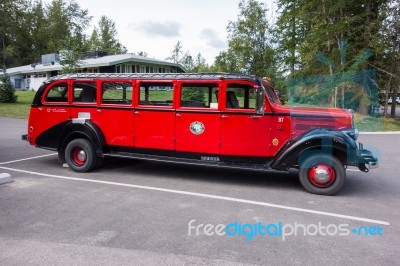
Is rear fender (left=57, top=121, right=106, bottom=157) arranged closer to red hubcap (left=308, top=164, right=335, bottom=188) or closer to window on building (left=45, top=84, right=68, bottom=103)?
window on building (left=45, top=84, right=68, bottom=103)

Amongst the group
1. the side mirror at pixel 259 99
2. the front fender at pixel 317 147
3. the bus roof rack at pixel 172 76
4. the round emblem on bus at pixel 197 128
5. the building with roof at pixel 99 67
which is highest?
the building with roof at pixel 99 67

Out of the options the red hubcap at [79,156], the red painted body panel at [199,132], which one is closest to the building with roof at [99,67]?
the red hubcap at [79,156]

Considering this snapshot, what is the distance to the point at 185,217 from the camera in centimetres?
481

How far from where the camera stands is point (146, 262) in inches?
138

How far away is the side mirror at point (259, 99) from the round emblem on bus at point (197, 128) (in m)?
1.21

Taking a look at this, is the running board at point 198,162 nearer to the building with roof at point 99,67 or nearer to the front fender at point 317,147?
the front fender at point 317,147

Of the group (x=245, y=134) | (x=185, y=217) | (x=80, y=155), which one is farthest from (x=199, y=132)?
(x=80, y=155)

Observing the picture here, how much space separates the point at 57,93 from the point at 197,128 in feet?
12.5

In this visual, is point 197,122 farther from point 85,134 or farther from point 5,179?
point 5,179

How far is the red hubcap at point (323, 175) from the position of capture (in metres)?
6.04

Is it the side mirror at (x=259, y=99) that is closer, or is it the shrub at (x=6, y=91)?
the side mirror at (x=259, y=99)

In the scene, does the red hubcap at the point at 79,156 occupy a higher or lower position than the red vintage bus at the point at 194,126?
lower

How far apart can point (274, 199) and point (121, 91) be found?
4.23m

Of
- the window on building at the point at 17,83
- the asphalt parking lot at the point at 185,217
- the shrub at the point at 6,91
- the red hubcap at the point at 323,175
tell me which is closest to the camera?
the asphalt parking lot at the point at 185,217
